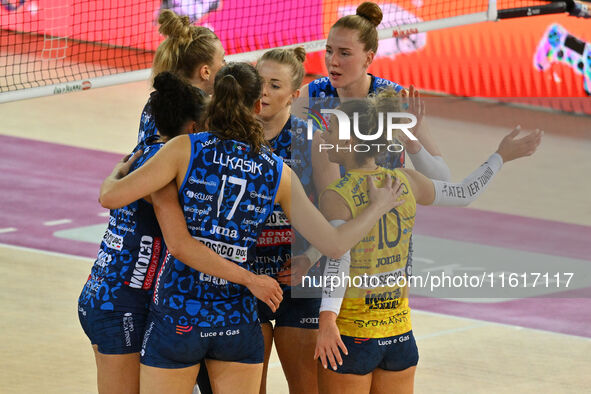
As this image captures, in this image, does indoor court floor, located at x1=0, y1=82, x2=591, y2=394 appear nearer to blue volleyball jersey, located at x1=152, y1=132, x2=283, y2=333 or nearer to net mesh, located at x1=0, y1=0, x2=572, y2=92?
net mesh, located at x1=0, y1=0, x2=572, y2=92

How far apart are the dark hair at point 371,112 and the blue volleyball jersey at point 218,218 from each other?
1.25 feet

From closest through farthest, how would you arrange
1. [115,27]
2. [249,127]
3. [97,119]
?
1. [249,127]
2. [97,119]
3. [115,27]

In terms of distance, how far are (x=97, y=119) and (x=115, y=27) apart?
1890 mm

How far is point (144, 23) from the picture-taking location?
17094mm

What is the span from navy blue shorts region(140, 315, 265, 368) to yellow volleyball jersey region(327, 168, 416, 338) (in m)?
0.47

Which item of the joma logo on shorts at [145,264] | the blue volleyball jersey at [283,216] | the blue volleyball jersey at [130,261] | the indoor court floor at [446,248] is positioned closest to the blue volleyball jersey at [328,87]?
the blue volleyball jersey at [283,216]

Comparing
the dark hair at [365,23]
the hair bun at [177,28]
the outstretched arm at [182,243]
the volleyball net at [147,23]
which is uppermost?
the dark hair at [365,23]

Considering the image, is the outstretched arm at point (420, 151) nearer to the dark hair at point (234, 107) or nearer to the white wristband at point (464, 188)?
the white wristband at point (464, 188)

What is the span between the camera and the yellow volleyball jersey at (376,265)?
4.46 m

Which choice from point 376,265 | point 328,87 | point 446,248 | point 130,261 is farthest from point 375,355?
point 446,248

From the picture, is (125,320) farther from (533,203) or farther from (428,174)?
(533,203)

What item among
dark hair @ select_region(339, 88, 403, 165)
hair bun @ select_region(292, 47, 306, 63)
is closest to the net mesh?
hair bun @ select_region(292, 47, 306, 63)

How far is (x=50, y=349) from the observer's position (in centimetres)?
741

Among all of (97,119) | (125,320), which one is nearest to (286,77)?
(125,320)
